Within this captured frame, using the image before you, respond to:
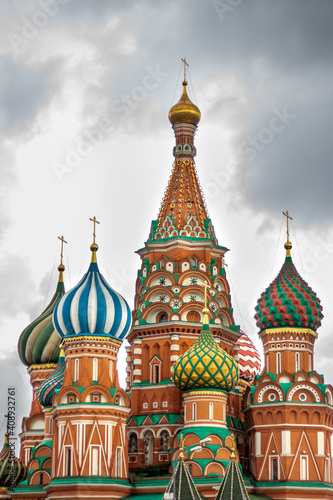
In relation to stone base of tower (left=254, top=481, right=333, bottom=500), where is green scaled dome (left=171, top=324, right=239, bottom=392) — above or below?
above

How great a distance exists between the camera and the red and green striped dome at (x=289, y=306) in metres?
51.4

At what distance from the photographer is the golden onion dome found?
55.4 metres

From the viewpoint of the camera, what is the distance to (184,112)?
55.4 m

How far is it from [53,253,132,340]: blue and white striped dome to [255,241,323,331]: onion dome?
5.98 metres

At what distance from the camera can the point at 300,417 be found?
4988 cm

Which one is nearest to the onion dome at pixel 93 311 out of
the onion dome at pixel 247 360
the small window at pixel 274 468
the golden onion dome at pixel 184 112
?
the small window at pixel 274 468

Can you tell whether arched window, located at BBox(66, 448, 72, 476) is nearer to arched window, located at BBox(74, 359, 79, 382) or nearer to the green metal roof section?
arched window, located at BBox(74, 359, 79, 382)

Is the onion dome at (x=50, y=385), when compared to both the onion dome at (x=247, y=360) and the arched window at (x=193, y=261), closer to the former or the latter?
the arched window at (x=193, y=261)

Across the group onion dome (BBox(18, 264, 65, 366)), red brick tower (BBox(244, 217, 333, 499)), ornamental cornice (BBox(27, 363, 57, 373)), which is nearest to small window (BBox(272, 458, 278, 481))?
red brick tower (BBox(244, 217, 333, 499))

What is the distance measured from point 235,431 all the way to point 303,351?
14.1ft

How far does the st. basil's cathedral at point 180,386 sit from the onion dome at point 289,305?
0.17 ft

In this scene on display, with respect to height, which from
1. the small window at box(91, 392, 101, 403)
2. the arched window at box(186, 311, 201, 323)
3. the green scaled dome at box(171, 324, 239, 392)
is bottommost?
the small window at box(91, 392, 101, 403)

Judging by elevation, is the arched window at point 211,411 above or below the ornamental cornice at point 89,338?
below

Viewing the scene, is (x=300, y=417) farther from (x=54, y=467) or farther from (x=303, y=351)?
(x=54, y=467)
